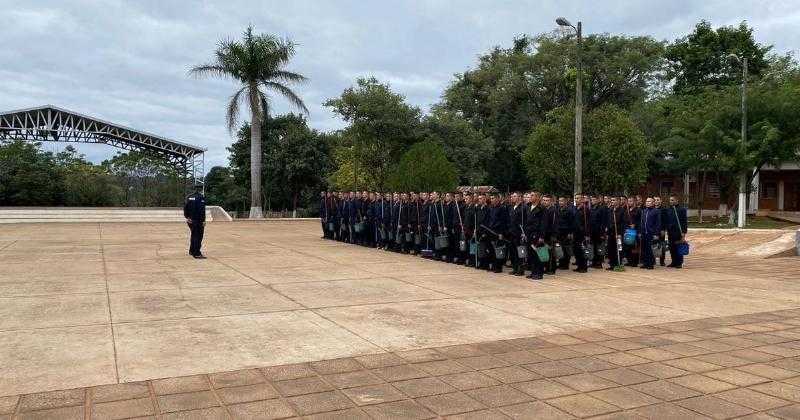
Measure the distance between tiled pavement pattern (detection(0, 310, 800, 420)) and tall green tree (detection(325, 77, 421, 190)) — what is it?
75.8 feet

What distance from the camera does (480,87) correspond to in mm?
40375

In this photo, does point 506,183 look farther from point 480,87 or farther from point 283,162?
point 283,162

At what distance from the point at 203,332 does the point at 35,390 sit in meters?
2.01

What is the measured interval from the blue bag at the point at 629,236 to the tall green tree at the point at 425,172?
32.4 ft

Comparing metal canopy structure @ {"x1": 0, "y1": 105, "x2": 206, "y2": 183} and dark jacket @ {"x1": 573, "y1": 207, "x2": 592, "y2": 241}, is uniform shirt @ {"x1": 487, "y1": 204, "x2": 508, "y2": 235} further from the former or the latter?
metal canopy structure @ {"x1": 0, "y1": 105, "x2": 206, "y2": 183}

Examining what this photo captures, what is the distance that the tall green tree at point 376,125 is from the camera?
29391mm

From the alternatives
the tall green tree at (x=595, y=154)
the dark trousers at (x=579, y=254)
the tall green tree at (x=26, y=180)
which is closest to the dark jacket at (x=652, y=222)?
the dark trousers at (x=579, y=254)

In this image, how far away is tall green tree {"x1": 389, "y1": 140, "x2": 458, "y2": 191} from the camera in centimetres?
2272

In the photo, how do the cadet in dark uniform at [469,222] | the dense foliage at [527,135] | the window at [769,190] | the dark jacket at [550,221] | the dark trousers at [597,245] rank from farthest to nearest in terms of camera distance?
the window at [769,190], the dense foliage at [527,135], the dark trousers at [597,245], the cadet in dark uniform at [469,222], the dark jacket at [550,221]

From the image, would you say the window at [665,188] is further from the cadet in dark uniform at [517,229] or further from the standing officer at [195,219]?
the standing officer at [195,219]

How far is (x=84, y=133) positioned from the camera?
4222cm

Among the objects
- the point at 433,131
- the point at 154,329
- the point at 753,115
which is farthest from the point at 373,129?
the point at 154,329

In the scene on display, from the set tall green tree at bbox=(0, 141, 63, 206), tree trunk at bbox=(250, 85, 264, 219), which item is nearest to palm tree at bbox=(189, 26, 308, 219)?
tree trunk at bbox=(250, 85, 264, 219)

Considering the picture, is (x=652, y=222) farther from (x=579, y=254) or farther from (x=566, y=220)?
(x=566, y=220)
